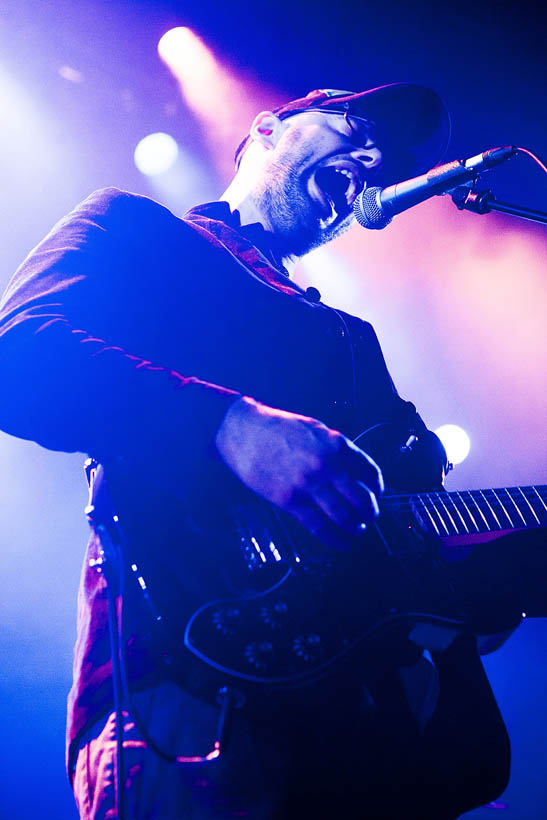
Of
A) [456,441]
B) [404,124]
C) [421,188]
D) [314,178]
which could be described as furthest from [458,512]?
[456,441]

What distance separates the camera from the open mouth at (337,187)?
2.48m

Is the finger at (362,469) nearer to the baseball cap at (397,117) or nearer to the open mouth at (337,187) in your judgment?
the open mouth at (337,187)

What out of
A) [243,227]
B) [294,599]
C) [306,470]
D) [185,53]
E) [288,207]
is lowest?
[294,599]

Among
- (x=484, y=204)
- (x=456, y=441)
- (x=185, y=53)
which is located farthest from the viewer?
Answer: (x=456, y=441)

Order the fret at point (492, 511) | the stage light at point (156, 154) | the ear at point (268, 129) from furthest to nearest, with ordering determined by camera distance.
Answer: the stage light at point (156, 154), the ear at point (268, 129), the fret at point (492, 511)

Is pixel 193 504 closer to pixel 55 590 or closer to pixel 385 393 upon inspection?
pixel 385 393

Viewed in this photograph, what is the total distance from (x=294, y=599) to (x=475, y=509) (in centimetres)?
70

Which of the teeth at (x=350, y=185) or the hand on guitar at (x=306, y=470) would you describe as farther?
the teeth at (x=350, y=185)

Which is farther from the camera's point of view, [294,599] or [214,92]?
[214,92]

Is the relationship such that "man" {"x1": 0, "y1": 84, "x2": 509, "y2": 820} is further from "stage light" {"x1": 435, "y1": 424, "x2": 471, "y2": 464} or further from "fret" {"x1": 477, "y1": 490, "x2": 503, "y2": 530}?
"stage light" {"x1": 435, "y1": 424, "x2": 471, "y2": 464}

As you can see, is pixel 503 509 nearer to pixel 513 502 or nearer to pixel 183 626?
pixel 513 502

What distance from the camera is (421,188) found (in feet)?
5.93

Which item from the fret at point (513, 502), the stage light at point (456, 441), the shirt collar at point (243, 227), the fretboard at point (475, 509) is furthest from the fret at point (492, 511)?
the stage light at point (456, 441)

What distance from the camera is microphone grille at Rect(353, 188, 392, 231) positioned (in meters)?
1.94
